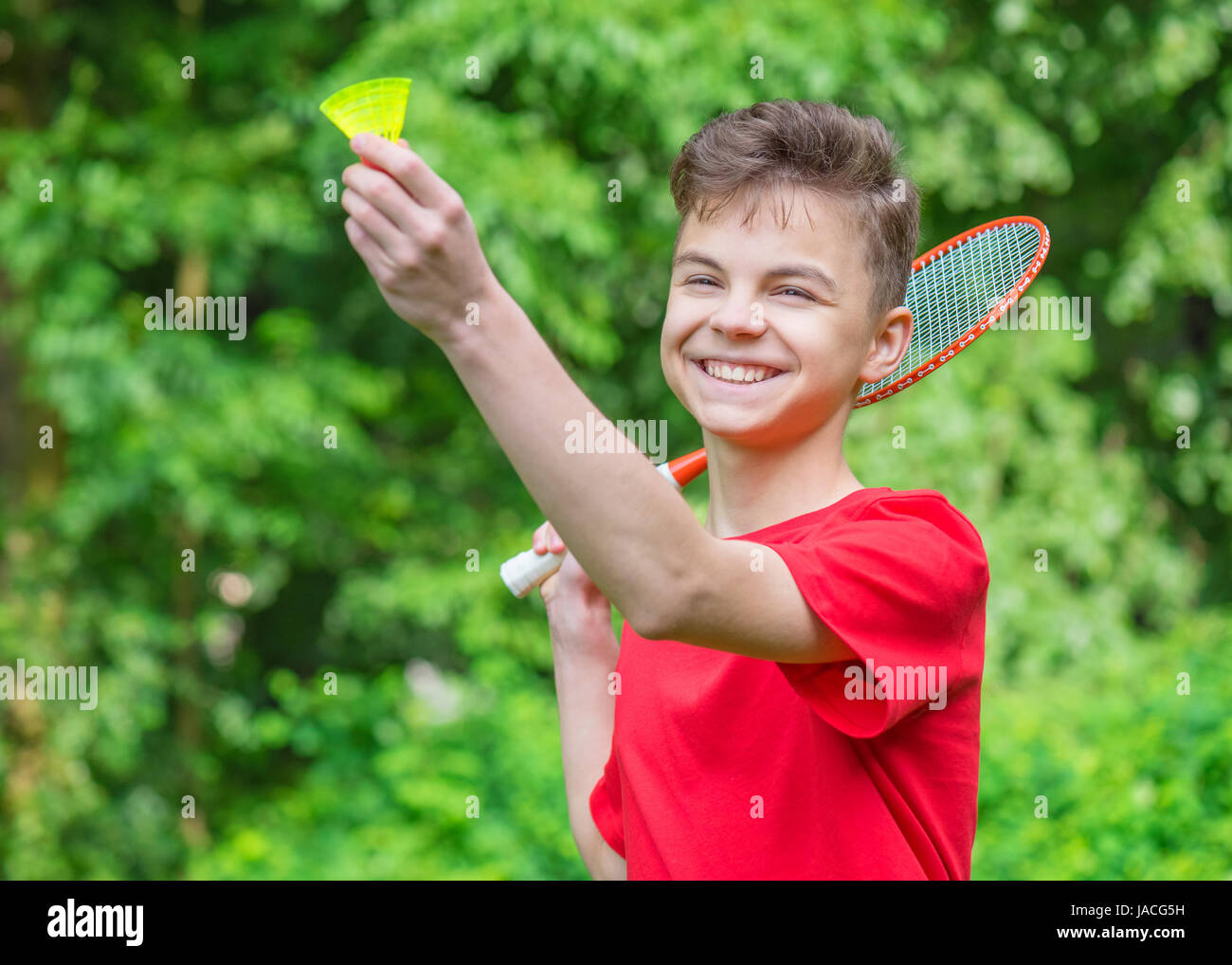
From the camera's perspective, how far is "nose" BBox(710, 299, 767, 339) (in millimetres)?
1352

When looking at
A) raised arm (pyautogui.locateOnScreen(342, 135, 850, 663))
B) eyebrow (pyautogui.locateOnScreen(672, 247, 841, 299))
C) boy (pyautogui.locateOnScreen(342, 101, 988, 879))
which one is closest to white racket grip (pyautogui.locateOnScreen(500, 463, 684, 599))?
boy (pyautogui.locateOnScreen(342, 101, 988, 879))

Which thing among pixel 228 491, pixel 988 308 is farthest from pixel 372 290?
pixel 988 308

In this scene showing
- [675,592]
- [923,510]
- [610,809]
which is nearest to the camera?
[675,592]

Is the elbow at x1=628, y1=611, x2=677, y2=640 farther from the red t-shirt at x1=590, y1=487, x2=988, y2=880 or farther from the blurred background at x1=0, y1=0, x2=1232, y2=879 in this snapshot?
the blurred background at x1=0, y1=0, x2=1232, y2=879

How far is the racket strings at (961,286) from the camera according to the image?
5.90 feet

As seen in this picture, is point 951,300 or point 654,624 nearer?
point 654,624

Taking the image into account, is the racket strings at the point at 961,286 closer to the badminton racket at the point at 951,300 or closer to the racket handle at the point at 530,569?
the badminton racket at the point at 951,300

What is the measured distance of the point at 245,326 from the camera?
6871mm

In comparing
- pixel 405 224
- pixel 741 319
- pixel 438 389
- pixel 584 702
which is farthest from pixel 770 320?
pixel 438 389

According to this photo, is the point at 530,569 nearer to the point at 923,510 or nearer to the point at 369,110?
the point at 923,510

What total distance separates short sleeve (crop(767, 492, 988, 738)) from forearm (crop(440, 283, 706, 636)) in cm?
18

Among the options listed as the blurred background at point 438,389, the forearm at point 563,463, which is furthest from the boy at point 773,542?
the blurred background at point 438,389

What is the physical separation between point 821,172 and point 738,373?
24cm

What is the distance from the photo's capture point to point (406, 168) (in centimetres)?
96
